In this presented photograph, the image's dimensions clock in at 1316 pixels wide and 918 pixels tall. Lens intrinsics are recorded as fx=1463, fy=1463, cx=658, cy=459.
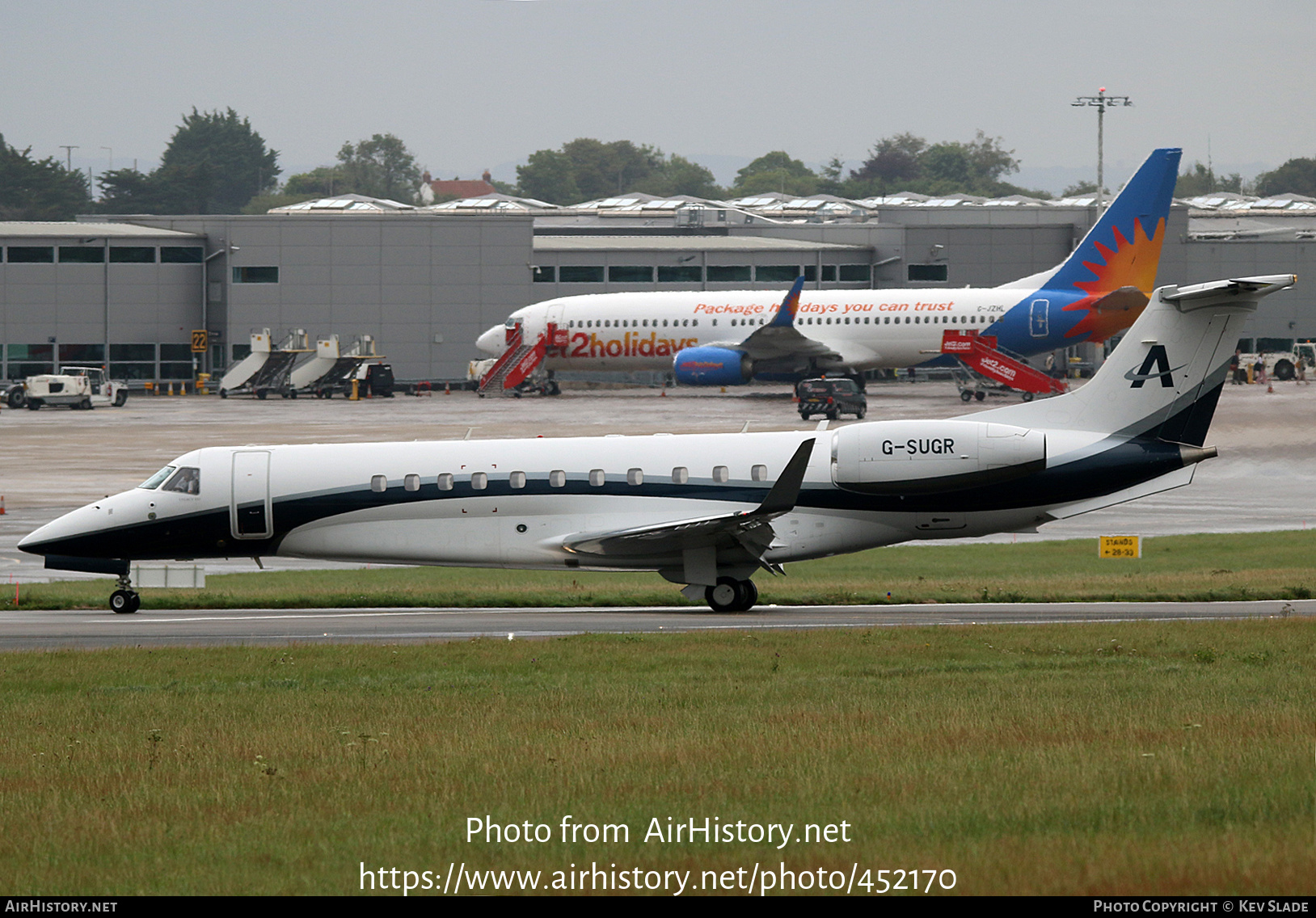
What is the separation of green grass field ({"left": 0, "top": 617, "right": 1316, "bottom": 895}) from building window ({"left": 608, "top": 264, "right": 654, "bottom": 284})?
76.2 metres

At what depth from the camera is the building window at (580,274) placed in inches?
3610

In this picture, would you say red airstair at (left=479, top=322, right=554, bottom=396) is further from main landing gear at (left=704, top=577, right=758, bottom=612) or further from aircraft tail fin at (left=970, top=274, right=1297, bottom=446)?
aircraft tail fin at (left=970, top=274, right=1297, bottom=446)

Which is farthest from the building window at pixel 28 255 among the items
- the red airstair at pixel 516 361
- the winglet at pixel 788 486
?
the winglet at pixel 788 486

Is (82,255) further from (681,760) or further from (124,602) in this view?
(681,760)

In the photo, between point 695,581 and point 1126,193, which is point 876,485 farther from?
point 1126,193

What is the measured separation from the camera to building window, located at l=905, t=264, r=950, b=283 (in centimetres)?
9281

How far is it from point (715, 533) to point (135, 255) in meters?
73.3

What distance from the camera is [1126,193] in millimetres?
62938

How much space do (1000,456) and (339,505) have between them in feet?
35.7

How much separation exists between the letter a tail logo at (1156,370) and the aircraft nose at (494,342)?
54145mm

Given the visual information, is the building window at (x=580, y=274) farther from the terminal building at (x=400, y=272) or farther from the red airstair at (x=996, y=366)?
the red airstair at (x=996, y=366)

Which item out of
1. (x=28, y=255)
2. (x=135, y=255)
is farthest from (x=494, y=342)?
(x=28, y=255)

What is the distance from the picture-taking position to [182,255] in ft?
290

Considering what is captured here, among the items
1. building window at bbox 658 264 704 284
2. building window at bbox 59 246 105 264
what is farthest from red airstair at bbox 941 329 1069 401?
building window at bbox 59 246 105 264
